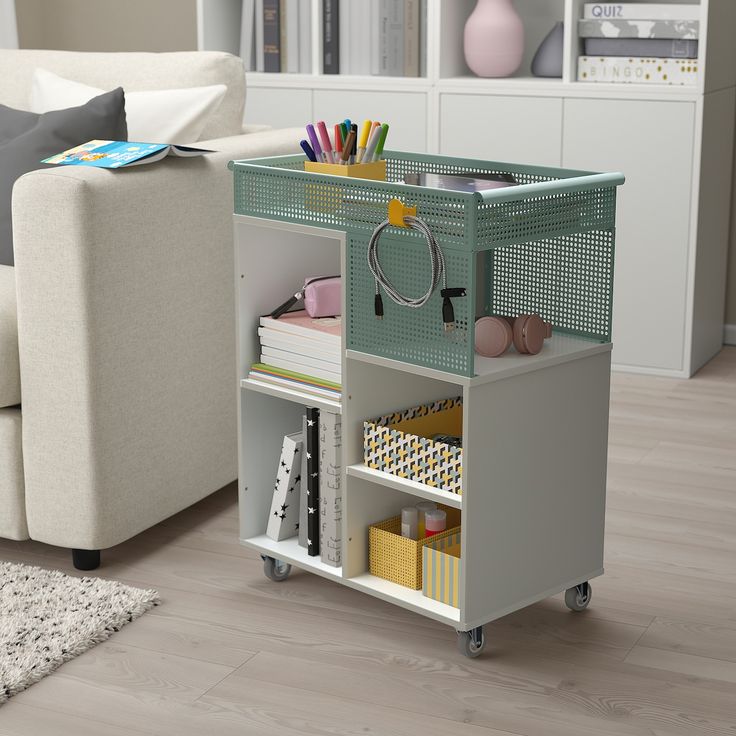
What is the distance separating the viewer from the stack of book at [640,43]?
3.19 meters

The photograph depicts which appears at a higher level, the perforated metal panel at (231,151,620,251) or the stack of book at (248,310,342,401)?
the perforated metal panel at (231,151,620,251)

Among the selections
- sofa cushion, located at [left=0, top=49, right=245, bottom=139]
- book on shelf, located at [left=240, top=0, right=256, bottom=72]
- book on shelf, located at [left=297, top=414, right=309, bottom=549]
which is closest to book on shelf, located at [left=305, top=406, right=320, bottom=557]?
book on shelf, located at [left=297, top=414, right=309, bottom=549]

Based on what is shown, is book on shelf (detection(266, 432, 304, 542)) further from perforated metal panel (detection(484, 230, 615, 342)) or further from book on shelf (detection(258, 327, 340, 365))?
perforated metal panel (detection(484, 230, 615, 342))

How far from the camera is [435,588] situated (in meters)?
1.85

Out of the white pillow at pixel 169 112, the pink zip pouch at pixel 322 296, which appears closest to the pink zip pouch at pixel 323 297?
the pink zip pouch at pixel 322 296

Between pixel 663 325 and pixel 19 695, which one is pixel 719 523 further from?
pixel 19 695

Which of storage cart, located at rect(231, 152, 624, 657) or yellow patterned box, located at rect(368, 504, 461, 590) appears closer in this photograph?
storage cart, located at rect(231, 152, 624, 657)

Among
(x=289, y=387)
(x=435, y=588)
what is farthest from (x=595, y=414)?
(x=289, y=387)

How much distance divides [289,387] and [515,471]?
0.43 metres

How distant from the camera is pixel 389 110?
3.55 metres

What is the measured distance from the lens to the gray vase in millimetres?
3404

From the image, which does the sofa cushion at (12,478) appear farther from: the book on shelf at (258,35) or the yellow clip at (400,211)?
the book on shelf at (258,35)

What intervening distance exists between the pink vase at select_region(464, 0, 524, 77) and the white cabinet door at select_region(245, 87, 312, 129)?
0.52m

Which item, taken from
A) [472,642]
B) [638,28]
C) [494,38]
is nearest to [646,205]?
[638,28]
